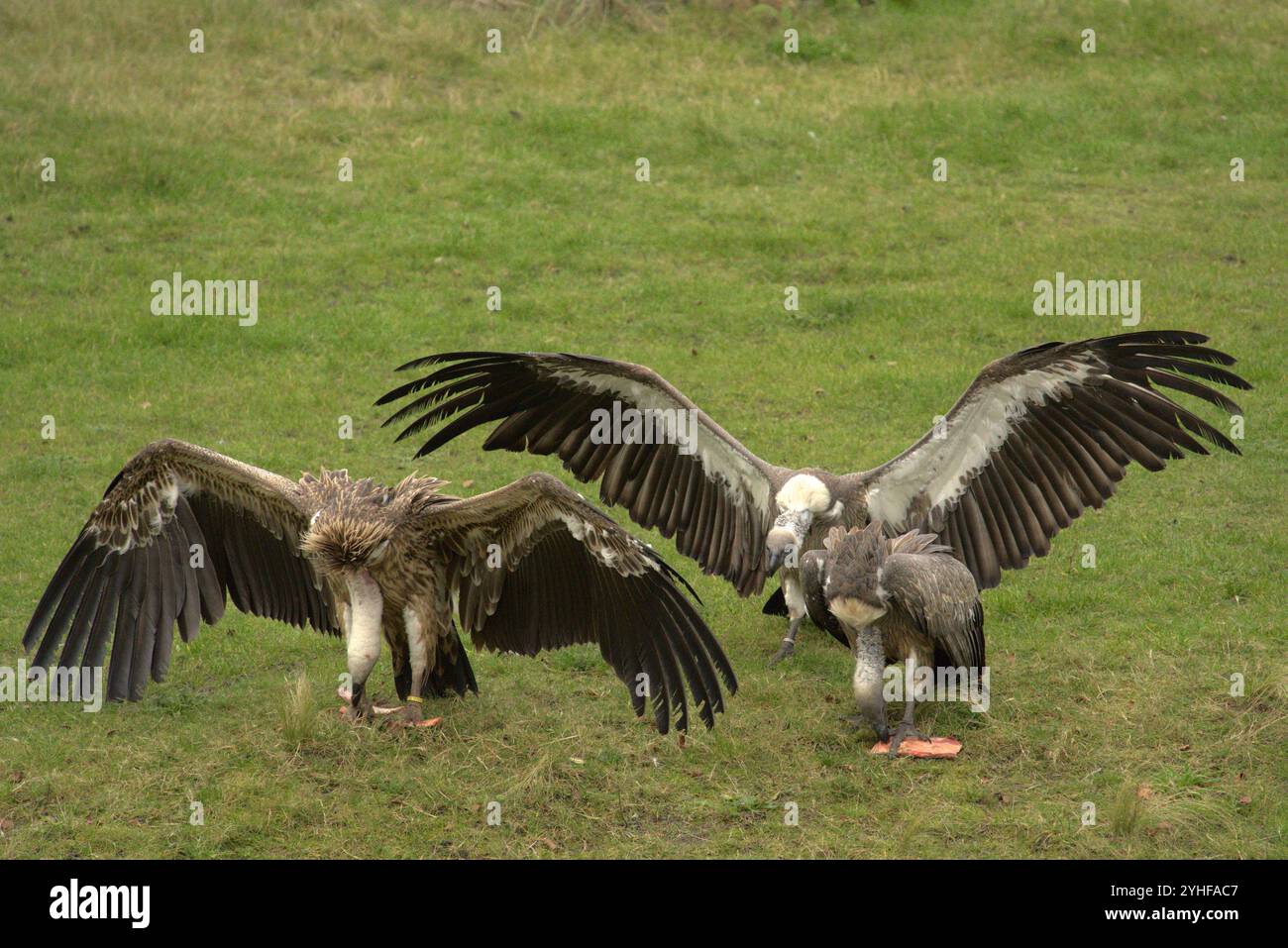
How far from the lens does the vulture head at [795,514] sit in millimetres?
7816

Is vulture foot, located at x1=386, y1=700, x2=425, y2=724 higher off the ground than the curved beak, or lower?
lower

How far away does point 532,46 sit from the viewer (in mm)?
17609

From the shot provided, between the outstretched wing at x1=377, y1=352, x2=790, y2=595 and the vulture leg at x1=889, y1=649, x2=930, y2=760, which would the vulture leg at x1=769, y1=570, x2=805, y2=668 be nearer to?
the outstretched wing at x1=377, y1=352, x2=790, y2=595

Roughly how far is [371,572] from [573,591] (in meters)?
1.01

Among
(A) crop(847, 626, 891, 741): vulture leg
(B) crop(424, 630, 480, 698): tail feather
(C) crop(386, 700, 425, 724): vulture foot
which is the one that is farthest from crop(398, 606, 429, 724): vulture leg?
(A) crop(847, 626, 891, 741): vulture leg

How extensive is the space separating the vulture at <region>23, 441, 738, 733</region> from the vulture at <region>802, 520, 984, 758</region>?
812 mm

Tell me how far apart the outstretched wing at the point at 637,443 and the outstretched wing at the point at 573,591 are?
2.26ft

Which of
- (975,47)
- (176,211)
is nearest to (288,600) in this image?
(176,211)

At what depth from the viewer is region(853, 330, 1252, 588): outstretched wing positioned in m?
7.77

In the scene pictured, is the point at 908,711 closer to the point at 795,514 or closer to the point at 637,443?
the point at 795,514

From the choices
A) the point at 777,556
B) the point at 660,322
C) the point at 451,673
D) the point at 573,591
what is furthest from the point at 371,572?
the point at 660,322

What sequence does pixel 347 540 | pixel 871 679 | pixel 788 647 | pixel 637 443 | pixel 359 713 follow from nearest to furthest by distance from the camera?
pixel 347 540, pixel 871 679, pixel 359 713, pixel 637 443, pixel 788 647

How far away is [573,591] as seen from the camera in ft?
24.2

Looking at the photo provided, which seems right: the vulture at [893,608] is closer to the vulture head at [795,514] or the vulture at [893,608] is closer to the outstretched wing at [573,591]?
the vulture head at [795,514]
